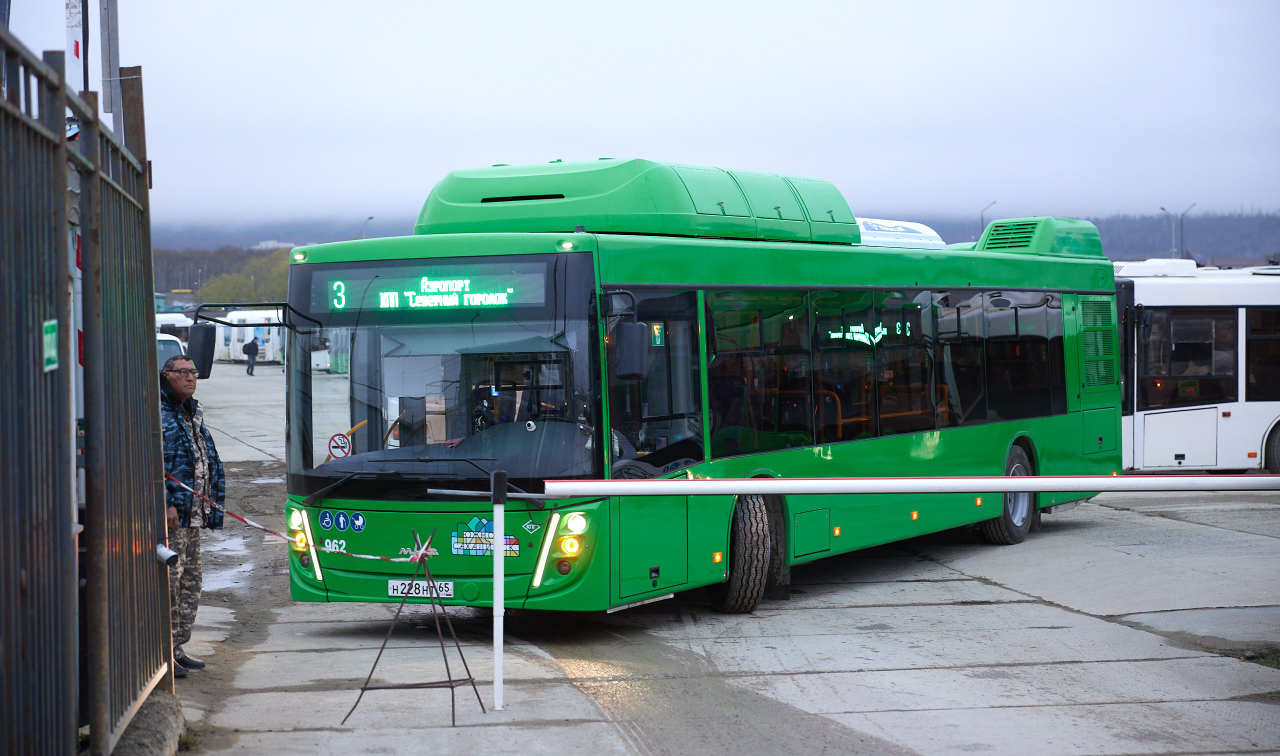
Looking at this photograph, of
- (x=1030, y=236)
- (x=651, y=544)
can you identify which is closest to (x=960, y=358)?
(x=1030, y=236)

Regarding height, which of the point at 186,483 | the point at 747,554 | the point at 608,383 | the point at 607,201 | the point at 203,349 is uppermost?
the point at 607,201

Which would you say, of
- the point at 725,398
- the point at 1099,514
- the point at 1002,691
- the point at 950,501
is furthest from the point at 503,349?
the point at 1099,514

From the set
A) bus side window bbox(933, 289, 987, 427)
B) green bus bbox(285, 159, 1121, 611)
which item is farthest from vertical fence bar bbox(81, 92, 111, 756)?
bus side window bbox(933, 289, 987, 427)

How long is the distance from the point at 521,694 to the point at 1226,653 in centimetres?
466

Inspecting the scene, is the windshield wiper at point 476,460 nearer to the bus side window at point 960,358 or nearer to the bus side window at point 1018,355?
the bus side window at point 960,358

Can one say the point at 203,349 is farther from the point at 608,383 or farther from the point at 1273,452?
the point at 1273,452

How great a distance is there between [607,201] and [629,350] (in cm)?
177

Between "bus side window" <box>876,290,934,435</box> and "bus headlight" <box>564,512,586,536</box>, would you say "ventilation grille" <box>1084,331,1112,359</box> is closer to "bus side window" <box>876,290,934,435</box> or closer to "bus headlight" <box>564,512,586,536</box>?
"bus side window" <box>876,290,934,435</box>

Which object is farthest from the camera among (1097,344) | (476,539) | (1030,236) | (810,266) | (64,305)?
(1097,344)

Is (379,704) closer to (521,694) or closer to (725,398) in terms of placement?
(521,694)

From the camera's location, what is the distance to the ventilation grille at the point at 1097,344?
1706cm

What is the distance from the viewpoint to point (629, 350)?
9.87 meters

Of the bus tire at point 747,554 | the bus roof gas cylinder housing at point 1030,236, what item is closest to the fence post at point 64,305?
the bus tire at point 747,554

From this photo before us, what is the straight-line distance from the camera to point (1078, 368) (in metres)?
16.8
